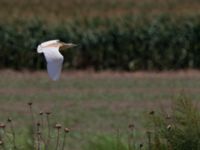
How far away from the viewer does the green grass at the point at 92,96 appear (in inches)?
492

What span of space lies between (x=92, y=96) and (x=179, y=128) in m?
10.0

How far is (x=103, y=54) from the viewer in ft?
66.5

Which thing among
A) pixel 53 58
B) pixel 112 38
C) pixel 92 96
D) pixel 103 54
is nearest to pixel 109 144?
pixel 53 58

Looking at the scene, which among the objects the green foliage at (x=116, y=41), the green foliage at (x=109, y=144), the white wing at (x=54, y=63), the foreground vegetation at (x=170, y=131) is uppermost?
the white wing at (x=54, y=63)

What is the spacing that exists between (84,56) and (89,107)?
20.2 feet

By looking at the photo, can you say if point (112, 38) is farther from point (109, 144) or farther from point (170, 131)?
point (170, 131)

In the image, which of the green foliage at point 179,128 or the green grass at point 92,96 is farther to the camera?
the green grass at point 92,96

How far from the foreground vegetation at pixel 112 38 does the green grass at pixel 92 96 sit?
3.01ft

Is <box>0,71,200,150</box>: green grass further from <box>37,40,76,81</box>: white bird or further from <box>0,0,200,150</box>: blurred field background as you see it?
<box>37,40,76,81</box>: white bird

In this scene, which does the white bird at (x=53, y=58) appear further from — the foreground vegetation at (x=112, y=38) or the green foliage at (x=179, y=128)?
the foreground vegetation at (x=112, y=38)

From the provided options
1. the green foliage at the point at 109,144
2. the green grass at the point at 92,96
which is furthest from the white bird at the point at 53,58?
the green grass at the point at 92,96

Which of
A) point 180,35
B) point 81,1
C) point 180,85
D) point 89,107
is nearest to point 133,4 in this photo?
point 81,1

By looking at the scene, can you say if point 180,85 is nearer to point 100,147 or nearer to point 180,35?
point 180,35

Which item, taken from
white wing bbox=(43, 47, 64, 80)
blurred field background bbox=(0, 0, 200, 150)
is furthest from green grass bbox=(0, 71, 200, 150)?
white wing bbox=(43, 47, 64, 80)
